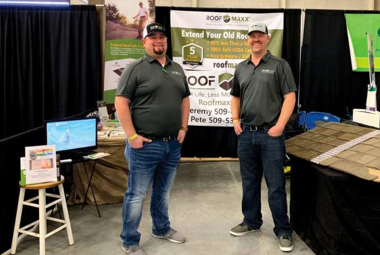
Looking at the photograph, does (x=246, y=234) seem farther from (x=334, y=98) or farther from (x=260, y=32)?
(x=334, y=98)

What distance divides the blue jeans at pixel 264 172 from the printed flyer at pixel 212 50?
2.26 m

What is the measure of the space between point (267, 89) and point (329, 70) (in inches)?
115

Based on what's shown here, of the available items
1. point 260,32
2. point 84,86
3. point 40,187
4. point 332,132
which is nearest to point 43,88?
point 84,86

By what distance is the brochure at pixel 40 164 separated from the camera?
2.38 meters

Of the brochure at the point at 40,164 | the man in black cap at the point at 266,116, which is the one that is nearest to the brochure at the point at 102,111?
the brochure at the point at 40,164

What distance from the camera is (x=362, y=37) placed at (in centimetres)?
479

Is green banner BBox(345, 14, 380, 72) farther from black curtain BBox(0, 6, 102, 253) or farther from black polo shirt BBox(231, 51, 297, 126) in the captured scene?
black curtain BBox(0, 6, 102, 253)

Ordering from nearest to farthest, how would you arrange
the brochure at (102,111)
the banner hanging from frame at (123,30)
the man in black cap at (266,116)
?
the man in black cap at (266,116)
the brochure at (102,111)
the banner hanging from frame at (123,30)

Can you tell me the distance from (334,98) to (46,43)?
4.17 m

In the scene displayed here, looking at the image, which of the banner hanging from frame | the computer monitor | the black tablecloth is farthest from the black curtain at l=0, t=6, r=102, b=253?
the black tablecloth

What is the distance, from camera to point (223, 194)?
12.4 feet

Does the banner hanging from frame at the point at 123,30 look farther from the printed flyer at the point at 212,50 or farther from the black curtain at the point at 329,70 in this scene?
the black curtain at the point at 329,70

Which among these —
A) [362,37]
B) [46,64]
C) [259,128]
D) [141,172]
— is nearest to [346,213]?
[259,128]

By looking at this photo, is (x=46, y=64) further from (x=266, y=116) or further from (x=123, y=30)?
(x=266, y=116)
